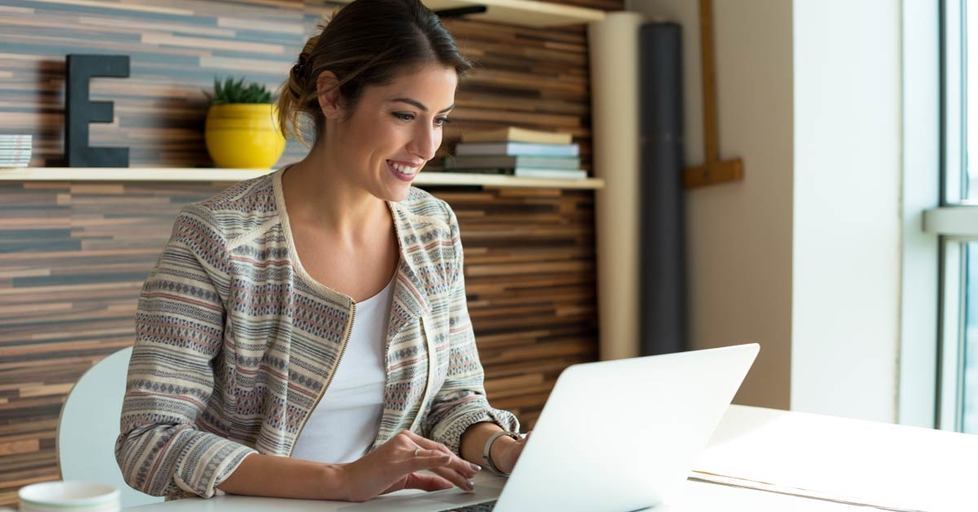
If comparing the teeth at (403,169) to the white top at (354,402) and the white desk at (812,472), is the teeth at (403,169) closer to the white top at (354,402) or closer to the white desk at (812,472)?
the white top at (354,402)

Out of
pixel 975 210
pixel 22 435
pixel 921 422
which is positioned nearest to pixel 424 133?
pixel 22 435

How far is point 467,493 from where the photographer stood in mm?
1538

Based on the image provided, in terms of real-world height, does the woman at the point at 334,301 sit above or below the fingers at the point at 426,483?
above

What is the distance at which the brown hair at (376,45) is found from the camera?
1.77 meters

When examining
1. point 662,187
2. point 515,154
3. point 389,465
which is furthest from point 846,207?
point 389,465

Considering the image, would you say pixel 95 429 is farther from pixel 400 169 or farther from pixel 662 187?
pixel 662 187

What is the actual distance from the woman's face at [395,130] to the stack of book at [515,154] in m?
1.43

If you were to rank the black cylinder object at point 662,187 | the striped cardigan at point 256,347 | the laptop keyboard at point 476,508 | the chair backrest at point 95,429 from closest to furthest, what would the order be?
the laptop keyboard at point 476,508, the striped cardigan at point 256,347, the chair backrest at point 95,429, the black cylinder object at point 662,187

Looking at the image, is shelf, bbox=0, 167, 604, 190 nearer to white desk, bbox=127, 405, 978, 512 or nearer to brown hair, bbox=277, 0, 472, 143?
brown hair, bbox=277, 0, 472, 143

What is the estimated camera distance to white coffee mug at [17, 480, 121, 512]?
1.16 metres

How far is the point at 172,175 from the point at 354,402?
1.04 metres

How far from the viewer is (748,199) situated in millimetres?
3379

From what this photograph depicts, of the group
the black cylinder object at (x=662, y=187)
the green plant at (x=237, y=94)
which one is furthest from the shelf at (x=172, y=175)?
the black cylinder object at (x=662, y=187)

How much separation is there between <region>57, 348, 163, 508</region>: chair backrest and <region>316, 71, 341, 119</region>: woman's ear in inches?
24.6
